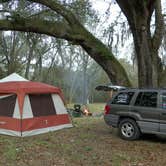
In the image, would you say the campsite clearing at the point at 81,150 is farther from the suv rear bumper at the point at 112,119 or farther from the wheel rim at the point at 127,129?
the suv rear bumper at the point at 112,119

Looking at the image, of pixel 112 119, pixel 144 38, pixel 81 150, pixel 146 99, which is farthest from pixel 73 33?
pixel 81 150

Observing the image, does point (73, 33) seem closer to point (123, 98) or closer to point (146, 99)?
point (123, 98)

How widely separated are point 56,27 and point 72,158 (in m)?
5.25

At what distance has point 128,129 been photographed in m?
10.0

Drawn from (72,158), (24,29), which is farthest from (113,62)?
(72,158)

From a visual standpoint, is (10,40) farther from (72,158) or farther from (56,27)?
(72,158)

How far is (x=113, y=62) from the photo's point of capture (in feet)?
38.6

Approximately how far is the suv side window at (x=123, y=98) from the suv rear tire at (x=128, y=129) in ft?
1.69

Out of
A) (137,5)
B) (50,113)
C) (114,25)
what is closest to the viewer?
(137,5)

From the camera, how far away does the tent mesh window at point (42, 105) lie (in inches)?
465

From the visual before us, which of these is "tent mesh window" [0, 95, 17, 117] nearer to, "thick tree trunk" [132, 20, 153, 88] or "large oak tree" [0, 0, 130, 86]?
"large oak tree" [0, 0, 130, 86]

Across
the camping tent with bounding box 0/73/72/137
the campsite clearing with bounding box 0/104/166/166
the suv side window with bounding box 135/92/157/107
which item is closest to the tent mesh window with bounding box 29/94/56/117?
the camping tent with bounding box 0/73/72/137

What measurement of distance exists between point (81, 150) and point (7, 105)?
4.06 m

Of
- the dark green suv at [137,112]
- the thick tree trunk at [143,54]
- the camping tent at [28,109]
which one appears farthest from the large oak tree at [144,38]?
the camping tent at [28,109]
